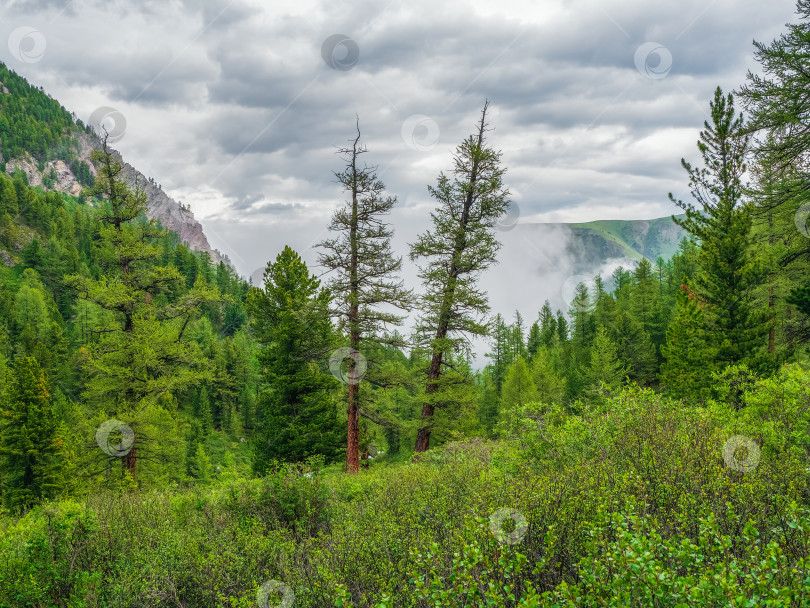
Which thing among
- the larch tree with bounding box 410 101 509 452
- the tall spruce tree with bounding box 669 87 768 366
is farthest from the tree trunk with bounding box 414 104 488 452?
the tall spruce tree with bounding box 669 87 768 366

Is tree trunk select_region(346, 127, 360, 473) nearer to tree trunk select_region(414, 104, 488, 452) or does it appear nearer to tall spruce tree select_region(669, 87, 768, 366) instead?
tree trunk select_region(414, 104, 488, 452)

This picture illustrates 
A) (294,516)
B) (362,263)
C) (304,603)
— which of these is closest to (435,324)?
(362,263)

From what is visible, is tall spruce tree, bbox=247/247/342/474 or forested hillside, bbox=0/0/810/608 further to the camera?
tall spruce tree, bbox=247/247/342/474

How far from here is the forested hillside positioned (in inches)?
176

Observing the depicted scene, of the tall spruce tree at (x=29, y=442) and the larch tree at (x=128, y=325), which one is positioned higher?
the larch tree at (x=128, y=325)

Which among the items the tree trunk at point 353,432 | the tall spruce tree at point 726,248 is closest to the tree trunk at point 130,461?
the tree trunk at point 353,432

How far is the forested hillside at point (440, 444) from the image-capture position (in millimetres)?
4461

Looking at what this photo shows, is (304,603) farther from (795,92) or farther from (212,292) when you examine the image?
(212,292)

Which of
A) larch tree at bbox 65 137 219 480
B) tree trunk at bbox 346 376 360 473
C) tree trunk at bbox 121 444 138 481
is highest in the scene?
larch tree at bbox 65 137 219 480

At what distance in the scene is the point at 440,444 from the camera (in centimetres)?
2473

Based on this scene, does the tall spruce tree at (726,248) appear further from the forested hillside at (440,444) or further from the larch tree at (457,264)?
the larch tree at (457,264)

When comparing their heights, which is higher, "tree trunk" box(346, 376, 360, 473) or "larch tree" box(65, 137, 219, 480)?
"larch tree" box(65, 137, 219, 480)

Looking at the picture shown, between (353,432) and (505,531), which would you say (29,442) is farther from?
(505,531)

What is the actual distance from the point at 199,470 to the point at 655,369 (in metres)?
47.1
